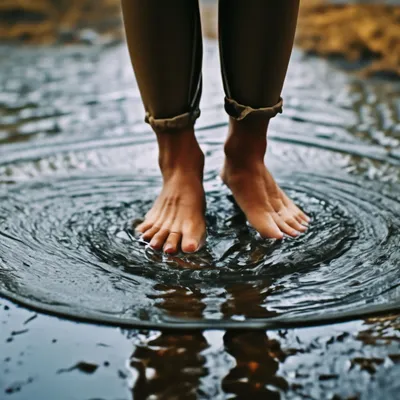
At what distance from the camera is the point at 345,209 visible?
1.57 meters

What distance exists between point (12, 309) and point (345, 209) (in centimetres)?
81

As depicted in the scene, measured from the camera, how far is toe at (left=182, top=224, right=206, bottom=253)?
55.1 inches

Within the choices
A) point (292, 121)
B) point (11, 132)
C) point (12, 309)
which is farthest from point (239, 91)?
point (11, 132)

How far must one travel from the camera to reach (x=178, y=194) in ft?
5.04

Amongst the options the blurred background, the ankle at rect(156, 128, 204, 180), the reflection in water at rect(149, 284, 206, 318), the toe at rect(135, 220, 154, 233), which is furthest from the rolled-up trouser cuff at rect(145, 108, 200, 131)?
the blurred background

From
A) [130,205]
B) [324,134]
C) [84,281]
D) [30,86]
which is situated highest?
[30,86]

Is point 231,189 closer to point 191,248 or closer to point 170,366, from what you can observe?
point 191,248

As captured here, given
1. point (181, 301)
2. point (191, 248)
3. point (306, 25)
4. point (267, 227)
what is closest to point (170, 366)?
point (181, 301)

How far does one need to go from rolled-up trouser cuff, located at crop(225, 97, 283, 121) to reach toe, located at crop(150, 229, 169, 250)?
314 millimetres

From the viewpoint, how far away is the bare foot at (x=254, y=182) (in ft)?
4.98

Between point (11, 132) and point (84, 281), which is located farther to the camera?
point (11, 132)

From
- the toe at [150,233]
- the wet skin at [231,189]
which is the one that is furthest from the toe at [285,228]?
the toe at [150,233]

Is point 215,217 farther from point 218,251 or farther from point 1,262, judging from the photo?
point 1,262

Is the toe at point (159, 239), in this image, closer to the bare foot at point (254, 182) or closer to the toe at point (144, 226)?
the toe at point (144, 226)
